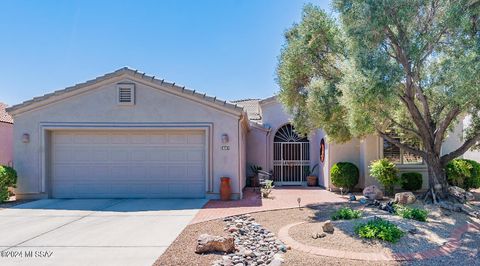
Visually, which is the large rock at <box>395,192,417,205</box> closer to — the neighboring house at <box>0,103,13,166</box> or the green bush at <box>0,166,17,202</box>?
the green bush at <box>0,166,17,202</box>

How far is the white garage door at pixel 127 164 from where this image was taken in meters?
12.9

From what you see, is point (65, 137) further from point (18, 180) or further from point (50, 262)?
point (50, 262)

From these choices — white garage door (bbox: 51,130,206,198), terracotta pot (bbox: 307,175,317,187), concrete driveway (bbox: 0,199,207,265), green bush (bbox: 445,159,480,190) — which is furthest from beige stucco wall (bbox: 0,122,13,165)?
green bush (bbox: 445,159,480,190)

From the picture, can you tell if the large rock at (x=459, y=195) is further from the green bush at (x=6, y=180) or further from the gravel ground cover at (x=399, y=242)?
the green bush at (x=6, y=180)

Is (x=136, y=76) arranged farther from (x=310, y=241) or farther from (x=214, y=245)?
(x=310, y=241)

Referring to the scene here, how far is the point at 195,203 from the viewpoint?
11555mm

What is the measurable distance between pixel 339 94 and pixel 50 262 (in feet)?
29.2

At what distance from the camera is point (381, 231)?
250 inches

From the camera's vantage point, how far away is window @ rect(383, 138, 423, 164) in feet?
48.2

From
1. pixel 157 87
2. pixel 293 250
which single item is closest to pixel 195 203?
pixel 157 87

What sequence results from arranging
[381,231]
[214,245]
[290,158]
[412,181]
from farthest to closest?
[290,158], [412,181], [381,231], [214,245]

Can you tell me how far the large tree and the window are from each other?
2881 millimetres

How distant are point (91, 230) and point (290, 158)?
12.6 m

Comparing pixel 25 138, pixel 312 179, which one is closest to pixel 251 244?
pixel 25 138
